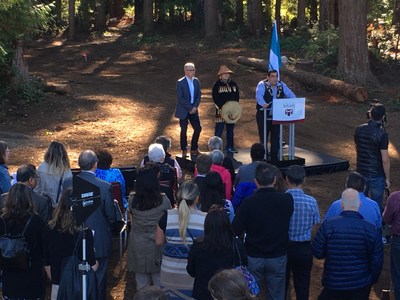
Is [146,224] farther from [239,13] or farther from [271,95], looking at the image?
[239,13]

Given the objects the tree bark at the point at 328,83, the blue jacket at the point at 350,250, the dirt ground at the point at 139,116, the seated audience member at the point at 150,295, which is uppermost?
the seated audience member at the point at 150,295

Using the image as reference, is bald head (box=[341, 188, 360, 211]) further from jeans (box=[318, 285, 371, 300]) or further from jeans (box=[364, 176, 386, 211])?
jeans (box=[364, 176, 386, 211])

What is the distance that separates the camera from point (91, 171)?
21.4 ft

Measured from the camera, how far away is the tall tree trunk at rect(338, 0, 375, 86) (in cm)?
2055

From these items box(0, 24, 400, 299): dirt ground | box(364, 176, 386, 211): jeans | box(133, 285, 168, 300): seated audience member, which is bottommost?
box(0, 24, 400, 299): dirt ground

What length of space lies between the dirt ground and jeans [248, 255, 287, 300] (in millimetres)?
1277

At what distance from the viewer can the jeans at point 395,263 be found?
6.44 meters

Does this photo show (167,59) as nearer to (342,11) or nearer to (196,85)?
(342,11)

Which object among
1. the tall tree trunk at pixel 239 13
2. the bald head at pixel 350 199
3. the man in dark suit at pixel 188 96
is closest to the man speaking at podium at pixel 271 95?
the man in dark suit at pixel 188 96

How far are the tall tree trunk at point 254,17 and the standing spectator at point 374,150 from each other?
26.3m

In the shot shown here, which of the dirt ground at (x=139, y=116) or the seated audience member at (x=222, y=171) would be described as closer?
the seated audience member at (x=222, y=171)

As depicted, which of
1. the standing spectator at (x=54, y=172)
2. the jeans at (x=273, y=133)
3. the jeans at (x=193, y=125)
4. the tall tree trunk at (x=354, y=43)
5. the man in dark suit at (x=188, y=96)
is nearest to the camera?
the standing spectator at (x=54, y=172)

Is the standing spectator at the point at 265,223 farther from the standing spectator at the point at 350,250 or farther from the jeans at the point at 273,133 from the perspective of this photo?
the jeans at the point at 273,133

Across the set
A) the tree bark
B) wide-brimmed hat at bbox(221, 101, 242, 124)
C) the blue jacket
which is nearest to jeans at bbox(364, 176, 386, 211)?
the blue jacket
